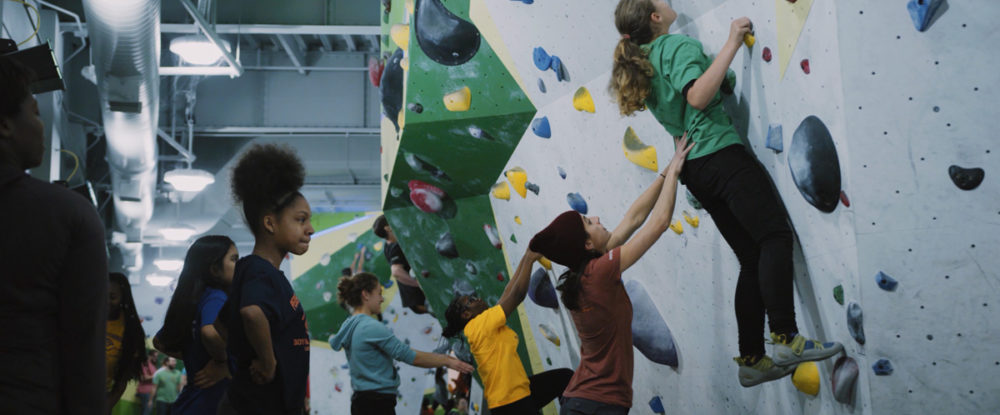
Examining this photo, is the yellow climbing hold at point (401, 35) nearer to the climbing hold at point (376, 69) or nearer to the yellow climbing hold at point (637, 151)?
the climbing hold at point (376, 69)

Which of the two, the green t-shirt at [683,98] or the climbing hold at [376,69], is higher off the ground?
the green t-shirt at [683,98]

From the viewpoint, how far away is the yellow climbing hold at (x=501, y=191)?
4.64 m

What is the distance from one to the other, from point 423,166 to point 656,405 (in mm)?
2077

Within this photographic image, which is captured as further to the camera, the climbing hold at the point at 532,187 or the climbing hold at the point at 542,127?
the climbing hold at the point at 532,187

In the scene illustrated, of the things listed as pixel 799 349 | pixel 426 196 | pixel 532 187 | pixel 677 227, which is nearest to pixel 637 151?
pixel 677 227

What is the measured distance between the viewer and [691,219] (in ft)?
9.78

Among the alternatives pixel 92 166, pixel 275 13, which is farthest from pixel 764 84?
pixel 92 166

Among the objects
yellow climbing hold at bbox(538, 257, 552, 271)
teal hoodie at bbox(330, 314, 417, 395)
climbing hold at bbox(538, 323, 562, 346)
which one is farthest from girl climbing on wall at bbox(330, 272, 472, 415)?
climbing hold at bbox(538, 323, 562, 346)

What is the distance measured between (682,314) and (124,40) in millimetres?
5278

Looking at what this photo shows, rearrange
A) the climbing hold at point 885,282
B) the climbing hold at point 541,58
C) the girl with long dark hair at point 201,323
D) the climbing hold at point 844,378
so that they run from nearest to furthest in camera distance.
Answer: the climbing hold at point 885,282 < the climbing hold at point 844,378 < the girl with long dark hair at point 201,323 < the climbing hold at point 541,58

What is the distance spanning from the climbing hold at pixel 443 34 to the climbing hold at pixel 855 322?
86.6 inches

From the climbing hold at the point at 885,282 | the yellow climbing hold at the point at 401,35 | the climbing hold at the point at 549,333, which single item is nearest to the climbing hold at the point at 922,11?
the climbing hold at the point at 885,282

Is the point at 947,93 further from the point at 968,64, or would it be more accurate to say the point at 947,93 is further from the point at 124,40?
the point at 124,40

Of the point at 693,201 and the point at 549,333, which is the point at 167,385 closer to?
the point at 549,333
